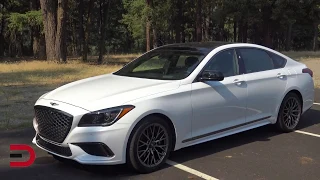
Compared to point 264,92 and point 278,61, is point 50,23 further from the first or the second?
point 264,92

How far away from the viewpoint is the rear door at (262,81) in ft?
19.7

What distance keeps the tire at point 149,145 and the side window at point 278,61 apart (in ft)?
9.01

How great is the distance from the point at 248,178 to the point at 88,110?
208 centimetres

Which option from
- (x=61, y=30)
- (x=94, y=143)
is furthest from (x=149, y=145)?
(x=61, y=30)

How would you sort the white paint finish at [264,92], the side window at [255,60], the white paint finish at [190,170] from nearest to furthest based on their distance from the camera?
1. the white paint finish at [190,170]
2. the white paint finish at [264,92]
3. the side window at [255,60]

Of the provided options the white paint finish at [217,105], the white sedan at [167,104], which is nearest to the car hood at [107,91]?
the white sedan at [167,104]

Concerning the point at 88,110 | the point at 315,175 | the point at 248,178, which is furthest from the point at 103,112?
the point at 315,175

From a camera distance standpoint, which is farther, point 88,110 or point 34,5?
point 34,5

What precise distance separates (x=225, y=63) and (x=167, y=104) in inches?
58.2

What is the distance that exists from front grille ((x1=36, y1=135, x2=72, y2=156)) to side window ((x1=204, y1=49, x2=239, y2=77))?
230 cm

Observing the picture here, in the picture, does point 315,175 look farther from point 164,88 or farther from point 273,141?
point 164,88

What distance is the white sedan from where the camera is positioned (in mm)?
4430

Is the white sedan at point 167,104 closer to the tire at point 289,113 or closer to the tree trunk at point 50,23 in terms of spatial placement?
the tire at point 289,113

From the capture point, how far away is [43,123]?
478 cm
